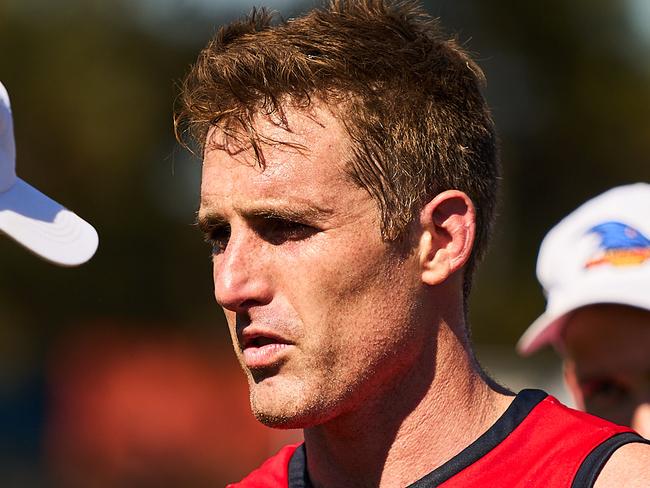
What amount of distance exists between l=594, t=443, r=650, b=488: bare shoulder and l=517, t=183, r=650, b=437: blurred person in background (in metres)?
1.15

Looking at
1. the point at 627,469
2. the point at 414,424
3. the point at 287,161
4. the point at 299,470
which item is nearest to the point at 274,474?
the point at 299,470

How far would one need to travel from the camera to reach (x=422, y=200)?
3.72 metres

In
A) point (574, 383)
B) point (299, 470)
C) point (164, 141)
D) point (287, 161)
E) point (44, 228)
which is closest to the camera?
point (44, 228)

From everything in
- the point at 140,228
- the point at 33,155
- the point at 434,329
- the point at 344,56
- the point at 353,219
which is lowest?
the point at 434,329

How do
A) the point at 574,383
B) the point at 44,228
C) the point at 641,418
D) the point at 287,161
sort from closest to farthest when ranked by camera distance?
the point at 44,228 → the point at 287,161 → the point at 641,418 → the point at 574,383

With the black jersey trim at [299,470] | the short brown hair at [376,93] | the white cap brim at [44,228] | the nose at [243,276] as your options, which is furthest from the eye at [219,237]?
the black jersey trim at [299,470]

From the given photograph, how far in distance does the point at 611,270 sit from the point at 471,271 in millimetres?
934

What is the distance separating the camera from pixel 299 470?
12.9 feet

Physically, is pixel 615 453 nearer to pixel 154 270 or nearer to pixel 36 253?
pixel 36 253

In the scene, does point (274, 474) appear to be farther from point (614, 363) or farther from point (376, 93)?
point (614, 363)

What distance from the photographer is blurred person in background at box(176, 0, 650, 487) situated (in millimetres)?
3510

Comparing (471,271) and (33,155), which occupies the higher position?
(33,155)

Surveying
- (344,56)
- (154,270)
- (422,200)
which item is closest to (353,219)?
(422,200)

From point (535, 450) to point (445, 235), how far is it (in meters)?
0.69
